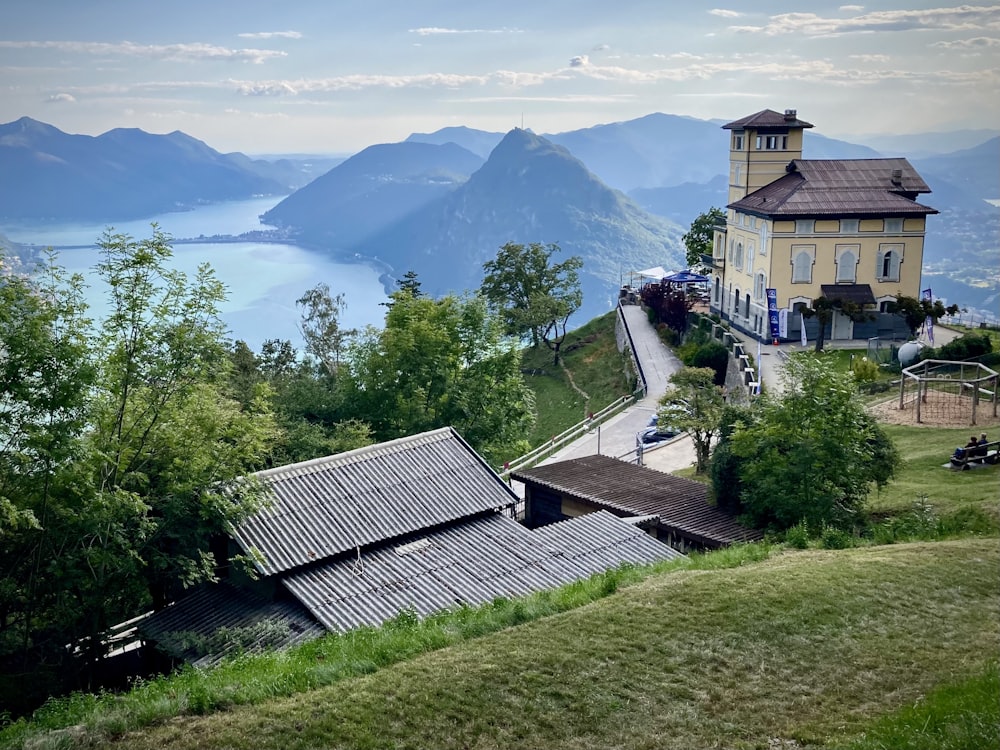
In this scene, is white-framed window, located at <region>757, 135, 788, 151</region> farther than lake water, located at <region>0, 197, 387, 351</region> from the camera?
No

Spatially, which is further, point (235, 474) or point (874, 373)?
point (874, 373)

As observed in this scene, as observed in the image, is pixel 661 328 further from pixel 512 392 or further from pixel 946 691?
pixel 946 691

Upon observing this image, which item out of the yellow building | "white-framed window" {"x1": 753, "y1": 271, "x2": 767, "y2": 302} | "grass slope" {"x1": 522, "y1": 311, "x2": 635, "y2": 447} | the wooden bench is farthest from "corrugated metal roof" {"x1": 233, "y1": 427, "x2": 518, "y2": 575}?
"white-framed window" {"x1": 753, "y1": 271, "x2": 767, "y2": 302}

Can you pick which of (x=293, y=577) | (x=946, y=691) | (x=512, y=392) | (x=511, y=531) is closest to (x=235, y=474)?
(x=293, y=577)

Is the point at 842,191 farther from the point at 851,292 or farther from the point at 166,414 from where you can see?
the point at 166,414

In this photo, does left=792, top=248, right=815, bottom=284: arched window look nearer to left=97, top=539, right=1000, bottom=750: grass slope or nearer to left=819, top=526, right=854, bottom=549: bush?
left=819, top=526, right=854, bottom=549: bush

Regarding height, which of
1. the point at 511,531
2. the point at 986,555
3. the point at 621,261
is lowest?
the point at 621,261
